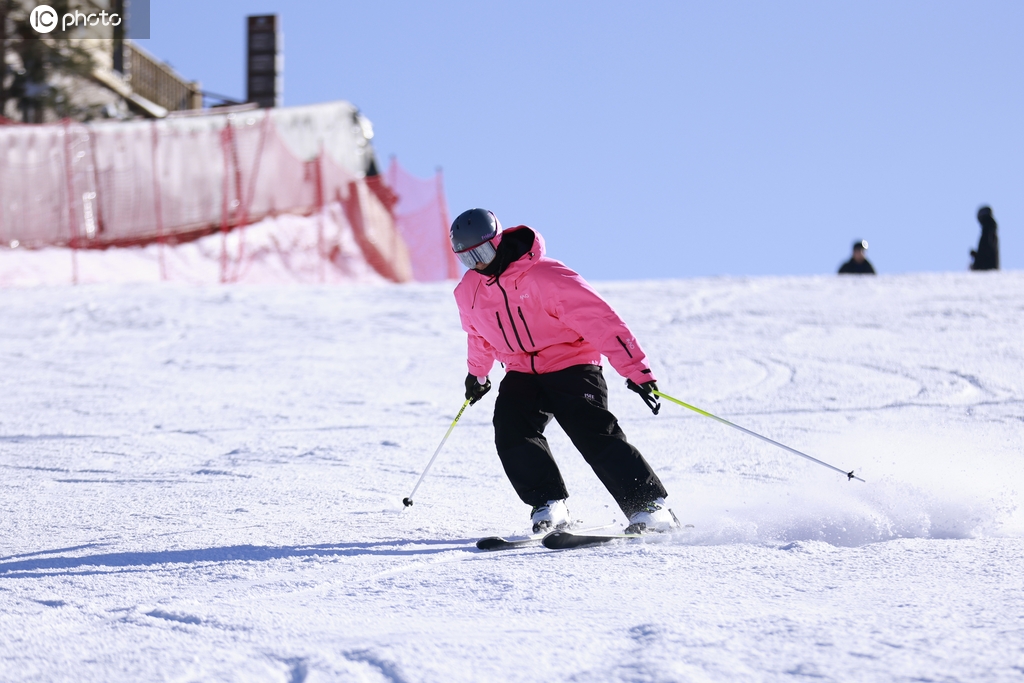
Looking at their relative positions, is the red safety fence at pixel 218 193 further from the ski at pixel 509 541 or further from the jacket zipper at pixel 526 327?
the ski at pixel 509 541

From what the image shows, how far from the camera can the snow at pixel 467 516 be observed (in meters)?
2.48

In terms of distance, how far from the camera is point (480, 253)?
3.97 metres

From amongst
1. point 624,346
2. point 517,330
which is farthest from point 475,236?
point 624,346

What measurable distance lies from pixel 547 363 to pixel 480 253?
1.62ft

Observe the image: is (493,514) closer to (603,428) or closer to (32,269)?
(603,428)

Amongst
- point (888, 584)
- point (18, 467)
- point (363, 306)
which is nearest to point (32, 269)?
point (363, 306)

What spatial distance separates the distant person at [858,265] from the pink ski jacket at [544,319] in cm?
1093

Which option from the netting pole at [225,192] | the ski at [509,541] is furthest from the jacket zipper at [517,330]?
the netting pole at [225,192]

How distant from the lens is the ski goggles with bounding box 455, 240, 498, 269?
13.0 feet

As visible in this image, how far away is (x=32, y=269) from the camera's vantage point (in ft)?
46.9

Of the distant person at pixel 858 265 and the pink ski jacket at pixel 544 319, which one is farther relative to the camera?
the distant person at pixel 858 265

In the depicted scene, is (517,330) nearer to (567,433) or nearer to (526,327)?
(526,327)

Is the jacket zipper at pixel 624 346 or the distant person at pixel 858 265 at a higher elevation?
the jacket zipper at pixel 624 346

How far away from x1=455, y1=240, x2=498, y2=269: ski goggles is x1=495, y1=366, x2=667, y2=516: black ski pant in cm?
48
